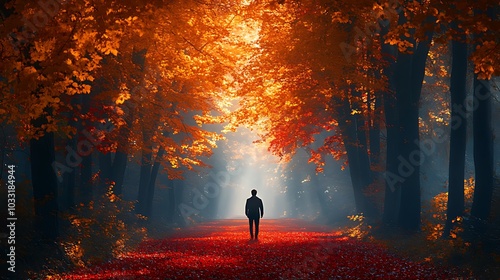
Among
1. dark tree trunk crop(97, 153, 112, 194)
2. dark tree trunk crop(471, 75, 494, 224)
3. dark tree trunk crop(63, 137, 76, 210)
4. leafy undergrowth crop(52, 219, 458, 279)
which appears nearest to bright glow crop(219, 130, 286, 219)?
dark tree trunk crop(97, 153, 112, 194)

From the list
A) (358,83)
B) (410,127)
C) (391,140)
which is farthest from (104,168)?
(410,127)

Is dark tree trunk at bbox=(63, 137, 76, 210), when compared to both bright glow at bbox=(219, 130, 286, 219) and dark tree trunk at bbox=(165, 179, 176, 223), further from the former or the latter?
bright glow at bbox=(219, 130, 286, 219)

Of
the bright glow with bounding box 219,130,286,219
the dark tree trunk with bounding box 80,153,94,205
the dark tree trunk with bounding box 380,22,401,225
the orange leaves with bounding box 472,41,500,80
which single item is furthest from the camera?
the bright glow with bounding box 219,130,286,219

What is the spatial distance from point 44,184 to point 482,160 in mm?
12019

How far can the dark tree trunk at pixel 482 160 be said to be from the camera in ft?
50.0

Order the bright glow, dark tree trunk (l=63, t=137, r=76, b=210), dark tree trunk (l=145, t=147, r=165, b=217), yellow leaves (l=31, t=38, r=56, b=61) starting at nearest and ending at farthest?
yellow leaves (l=31, t=38, r=56, b=61), dark tree trunk (l=63, t=137, r=76, b=210), dark tree trunk (l=145, t=147, r=165, b=217), the bright glow

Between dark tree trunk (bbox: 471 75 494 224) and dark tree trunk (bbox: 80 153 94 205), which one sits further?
dark tree trunk (bbox: 80 153 94 205)

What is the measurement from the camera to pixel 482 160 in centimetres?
1543

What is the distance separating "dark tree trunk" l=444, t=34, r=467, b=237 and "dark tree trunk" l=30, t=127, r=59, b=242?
37.3ft

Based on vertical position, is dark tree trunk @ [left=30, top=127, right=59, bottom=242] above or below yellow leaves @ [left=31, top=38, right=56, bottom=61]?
below

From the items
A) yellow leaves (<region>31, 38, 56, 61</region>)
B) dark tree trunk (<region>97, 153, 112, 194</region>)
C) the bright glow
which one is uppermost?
the bright glow

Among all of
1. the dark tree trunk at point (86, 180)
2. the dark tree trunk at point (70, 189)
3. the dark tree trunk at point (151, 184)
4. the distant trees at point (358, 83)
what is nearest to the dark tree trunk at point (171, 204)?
the dark tree trunk at point (151, 184)

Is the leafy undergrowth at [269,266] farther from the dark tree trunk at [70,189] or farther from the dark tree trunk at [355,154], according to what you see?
the dark tree trunk at [355,154]

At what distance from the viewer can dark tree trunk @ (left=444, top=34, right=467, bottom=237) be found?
53.3 ft
